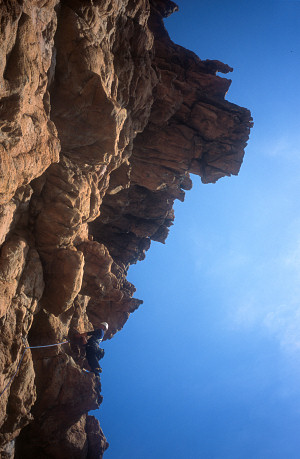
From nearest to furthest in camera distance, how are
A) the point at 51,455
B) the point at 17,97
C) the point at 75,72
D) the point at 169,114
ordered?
the point at 17,97
the point at 75,72
the point at 51,455
the point at 169,114

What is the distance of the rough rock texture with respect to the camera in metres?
10.1

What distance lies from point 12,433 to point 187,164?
23.7 meters

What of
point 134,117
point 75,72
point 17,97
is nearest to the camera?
point 17,97

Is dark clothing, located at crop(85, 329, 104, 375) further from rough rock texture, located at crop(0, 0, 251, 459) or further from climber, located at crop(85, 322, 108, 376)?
rough rock texture, located at crop(0, 0, 251, 459)

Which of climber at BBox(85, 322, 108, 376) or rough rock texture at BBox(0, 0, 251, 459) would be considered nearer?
rough rock texture at BBox(0, 0, 251, 459)

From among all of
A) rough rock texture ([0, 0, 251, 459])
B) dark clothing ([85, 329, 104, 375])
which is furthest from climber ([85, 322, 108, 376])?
rough rock texture ([0, 0, 251, 459])

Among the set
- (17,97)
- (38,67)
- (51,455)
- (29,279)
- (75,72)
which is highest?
(75,72)

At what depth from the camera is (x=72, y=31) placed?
1152cm

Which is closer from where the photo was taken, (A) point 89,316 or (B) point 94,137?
(B) point 94,137

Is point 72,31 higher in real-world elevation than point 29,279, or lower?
higher

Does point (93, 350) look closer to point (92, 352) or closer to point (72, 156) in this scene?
point (92, 352)

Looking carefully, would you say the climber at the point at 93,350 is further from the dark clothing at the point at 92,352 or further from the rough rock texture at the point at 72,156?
the rough rock texture at the point at 72,156

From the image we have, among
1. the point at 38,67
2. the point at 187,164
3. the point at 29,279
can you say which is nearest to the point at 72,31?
the point at 38,67

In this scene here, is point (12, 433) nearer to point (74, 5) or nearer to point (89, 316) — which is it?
point (89, 316)
